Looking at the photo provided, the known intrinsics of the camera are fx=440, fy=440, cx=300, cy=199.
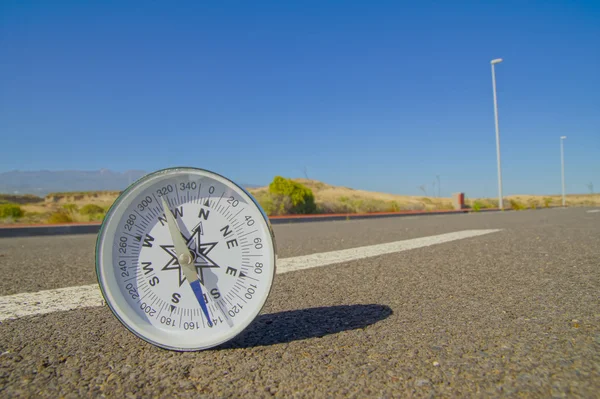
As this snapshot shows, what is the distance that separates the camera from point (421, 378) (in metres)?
1.54

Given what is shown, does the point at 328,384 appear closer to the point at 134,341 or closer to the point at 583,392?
the point at 583,392

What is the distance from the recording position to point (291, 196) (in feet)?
75.3

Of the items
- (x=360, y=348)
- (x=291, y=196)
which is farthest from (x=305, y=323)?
(x=291, y=196)


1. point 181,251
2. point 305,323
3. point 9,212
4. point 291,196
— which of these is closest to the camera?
point 181,251

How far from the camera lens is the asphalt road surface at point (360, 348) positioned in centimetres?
149

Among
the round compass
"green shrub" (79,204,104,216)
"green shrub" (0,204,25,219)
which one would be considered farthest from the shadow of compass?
"green shrub" (0,204,25,219)

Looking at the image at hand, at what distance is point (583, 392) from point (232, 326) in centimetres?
126

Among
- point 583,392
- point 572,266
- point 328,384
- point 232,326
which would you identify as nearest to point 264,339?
point 232,326

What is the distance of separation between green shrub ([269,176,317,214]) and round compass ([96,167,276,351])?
20370mm

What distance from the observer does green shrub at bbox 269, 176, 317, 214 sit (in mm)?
22562

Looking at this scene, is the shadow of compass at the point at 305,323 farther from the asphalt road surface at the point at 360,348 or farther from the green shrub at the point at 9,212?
the green shrub at the point at 9,212

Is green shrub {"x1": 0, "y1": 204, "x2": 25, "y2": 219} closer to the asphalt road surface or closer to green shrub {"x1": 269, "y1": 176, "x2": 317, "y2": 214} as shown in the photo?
green shrub {"x1": 269, "y1": 176, "x2": 317, "y2": 214}

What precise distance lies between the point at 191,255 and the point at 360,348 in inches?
31.7

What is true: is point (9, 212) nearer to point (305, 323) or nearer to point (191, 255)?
point (305, 323)
